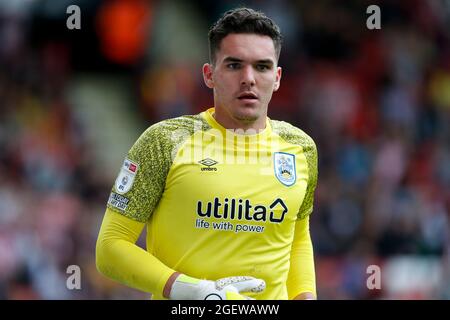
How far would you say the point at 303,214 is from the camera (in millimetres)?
4922

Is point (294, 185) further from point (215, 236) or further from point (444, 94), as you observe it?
point (444, 94)

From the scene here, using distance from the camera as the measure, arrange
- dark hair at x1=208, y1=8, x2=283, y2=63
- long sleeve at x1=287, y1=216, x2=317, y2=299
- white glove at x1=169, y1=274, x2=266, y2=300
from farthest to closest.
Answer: long sleeve at x1=287, y1=216, x2=317, y2=299 < dark hair at x1=208, y1=8, x2=283, y2=63 < white glove at x1=169, y1=274, x2=266, y2=300

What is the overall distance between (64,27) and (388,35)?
4705 millimetres

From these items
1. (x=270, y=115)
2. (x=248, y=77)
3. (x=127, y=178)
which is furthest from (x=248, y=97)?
(x=270, y=115)

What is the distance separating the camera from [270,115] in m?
13.4

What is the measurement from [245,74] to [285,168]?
1.74 feet

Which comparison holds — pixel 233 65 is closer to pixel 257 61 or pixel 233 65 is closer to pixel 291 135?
pixel 257 61

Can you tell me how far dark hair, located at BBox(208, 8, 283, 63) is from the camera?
464 cm

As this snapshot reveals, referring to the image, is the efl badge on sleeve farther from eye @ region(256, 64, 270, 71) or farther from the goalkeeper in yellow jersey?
eye @ region(256, 64, 270, 71)

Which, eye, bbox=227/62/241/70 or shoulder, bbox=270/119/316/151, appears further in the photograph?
shoulder, bbox=270/119/316/151

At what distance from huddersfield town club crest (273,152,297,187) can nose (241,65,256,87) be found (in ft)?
1.46

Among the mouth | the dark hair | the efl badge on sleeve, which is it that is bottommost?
the efl badge on sleeve

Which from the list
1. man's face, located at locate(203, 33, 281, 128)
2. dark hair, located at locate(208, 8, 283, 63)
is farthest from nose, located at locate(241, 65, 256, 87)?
dark hair, located at locate(208, 8, 283, 63)

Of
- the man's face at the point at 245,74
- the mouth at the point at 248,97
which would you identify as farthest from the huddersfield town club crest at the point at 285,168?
the mouth at the point at 248,97
